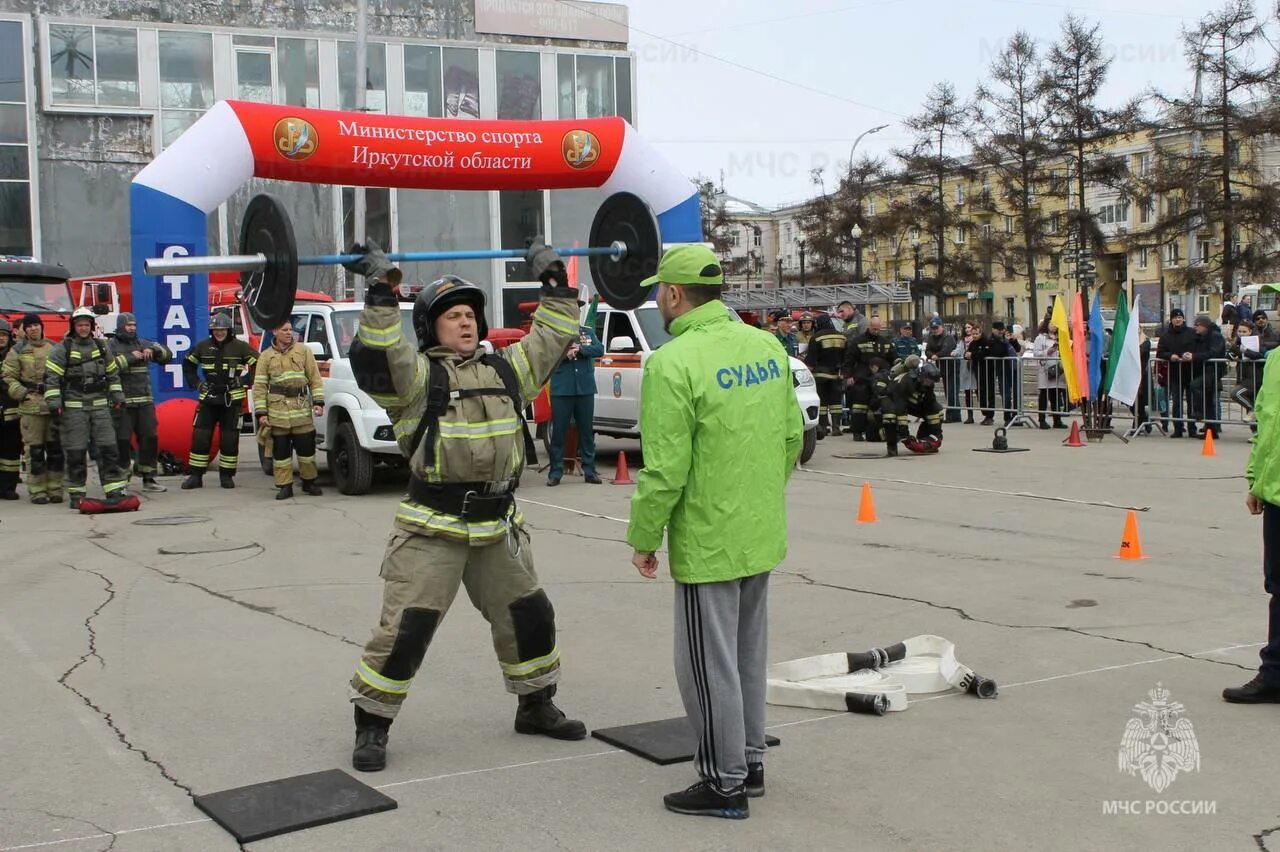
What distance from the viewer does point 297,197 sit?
4053 centimetres

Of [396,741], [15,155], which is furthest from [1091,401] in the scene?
[15,155]

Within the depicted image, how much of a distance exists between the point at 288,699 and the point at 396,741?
0.91 metres

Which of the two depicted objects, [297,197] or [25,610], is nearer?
[25,610]

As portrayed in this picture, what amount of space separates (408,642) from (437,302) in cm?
136

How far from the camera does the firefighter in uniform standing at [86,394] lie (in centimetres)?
1314

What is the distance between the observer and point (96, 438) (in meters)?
13.2

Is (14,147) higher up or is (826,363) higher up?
(14,147)

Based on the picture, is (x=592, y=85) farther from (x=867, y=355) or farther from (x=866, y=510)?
(x=866, y=510)

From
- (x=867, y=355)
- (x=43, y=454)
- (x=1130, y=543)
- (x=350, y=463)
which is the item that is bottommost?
(x=1130, y=543)

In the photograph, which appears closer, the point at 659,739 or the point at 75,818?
the point at 75,818

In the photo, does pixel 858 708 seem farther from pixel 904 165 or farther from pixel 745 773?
pixel 904 165

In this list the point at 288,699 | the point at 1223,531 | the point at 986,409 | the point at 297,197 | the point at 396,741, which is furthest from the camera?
the point at 297,197

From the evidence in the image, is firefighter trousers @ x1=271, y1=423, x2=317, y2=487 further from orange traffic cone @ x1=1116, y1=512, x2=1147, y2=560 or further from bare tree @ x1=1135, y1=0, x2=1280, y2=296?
bare tree @ x1=1135, y1=0, x2=1280, y2=296

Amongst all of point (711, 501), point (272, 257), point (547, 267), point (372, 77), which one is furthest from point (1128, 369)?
point (372, 77)
